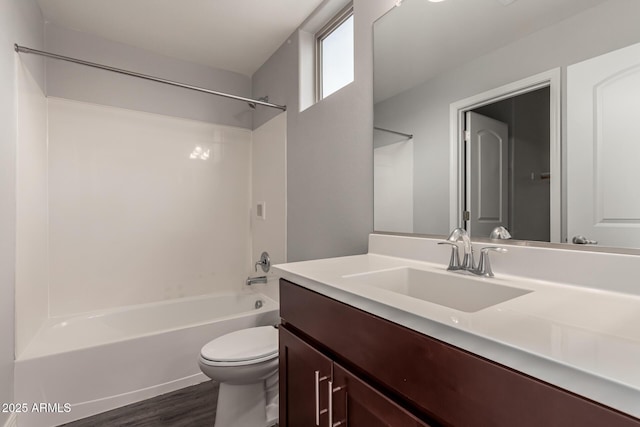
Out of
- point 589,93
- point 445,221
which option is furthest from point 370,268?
point 589,93

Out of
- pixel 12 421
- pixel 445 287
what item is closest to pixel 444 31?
pixel 445 287

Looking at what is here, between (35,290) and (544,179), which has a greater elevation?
(544,179)

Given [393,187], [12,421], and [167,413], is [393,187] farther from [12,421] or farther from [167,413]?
[12,421]

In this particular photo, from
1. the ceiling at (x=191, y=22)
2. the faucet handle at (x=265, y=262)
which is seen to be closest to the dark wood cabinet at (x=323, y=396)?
the faucet handle at (x=265, y=262)

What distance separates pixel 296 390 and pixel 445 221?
2.83 feet

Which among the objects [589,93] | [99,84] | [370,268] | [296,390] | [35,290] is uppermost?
[99,84]

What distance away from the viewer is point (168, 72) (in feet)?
8.24

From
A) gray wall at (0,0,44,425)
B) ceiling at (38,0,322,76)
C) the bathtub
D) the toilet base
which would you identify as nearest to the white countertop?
the toilet base

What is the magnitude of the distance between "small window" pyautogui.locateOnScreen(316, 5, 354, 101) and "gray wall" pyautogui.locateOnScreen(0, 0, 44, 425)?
5.42 ft

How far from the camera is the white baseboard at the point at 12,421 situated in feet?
4.58

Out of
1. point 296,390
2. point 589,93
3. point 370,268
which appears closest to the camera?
point 589,93

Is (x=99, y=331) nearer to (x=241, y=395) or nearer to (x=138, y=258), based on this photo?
(x=138, y=258)

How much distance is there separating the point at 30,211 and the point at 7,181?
1.27 ft

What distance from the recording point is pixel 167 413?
1.65 m
